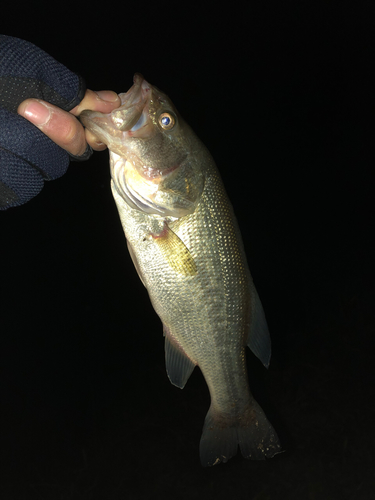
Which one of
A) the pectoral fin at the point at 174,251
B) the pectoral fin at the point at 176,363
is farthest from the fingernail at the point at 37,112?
the pectoral fin at the point at 176,363

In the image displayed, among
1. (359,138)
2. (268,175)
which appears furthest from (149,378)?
(359,138)

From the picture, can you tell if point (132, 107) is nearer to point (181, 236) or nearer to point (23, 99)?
point (23, 99)

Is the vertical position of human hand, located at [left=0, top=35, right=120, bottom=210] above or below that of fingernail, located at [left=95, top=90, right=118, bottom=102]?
below

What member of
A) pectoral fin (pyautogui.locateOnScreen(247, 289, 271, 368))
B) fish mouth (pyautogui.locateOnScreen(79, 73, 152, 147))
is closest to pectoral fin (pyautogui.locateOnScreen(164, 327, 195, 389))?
pectoral fin (pyautogui.locateOnScreen(247, 289, 271, 368))

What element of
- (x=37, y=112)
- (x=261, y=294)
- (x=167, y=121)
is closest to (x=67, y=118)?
(x=37, y=112)

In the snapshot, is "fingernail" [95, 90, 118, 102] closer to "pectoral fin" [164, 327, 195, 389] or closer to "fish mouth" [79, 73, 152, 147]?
"fish mouth" [79, 73, 152, 147]

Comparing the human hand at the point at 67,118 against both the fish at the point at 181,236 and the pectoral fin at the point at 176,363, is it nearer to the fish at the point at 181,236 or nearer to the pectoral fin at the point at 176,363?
the fish at the point at 181,236
